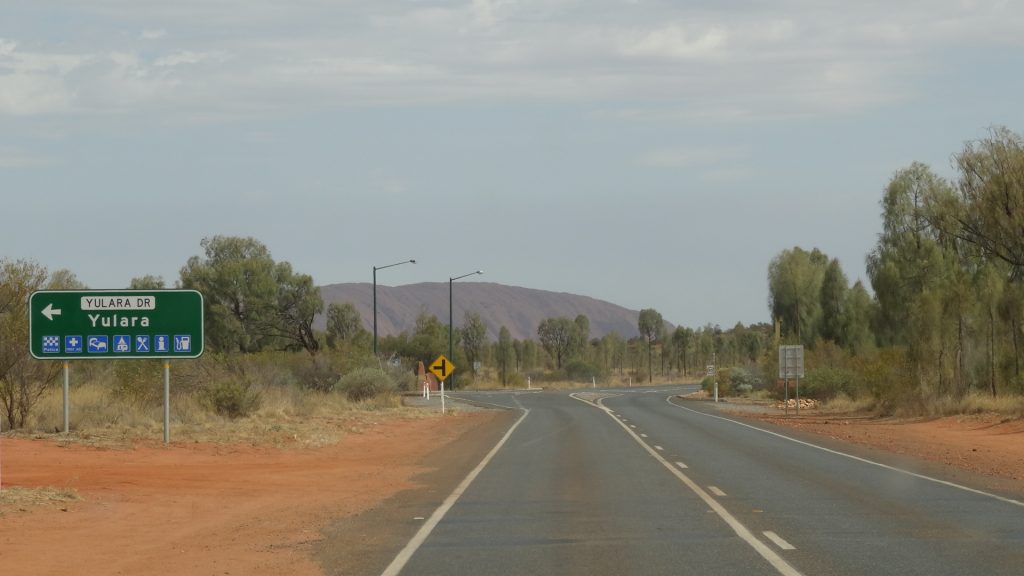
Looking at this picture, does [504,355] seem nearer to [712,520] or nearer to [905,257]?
[905,257]

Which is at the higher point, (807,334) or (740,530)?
(807,334)

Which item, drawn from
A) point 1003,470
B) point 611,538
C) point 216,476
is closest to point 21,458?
point 216,476

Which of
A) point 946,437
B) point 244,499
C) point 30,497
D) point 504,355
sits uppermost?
point 504,355

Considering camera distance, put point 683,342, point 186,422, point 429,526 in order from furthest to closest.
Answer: point 683,342 → point 186,422 → point 429,526

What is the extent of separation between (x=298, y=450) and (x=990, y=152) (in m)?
24.5

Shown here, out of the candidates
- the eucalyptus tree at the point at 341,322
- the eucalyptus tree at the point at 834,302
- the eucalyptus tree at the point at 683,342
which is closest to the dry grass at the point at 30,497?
the eucalyptus tree at the point at 834,302

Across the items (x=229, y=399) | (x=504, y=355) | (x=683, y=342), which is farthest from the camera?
(x=683, y=342)

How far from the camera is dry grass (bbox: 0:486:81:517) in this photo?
50.0ft

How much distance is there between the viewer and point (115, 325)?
85.1 feet

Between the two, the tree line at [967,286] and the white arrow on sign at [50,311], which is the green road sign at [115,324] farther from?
the tree line at [967,286]

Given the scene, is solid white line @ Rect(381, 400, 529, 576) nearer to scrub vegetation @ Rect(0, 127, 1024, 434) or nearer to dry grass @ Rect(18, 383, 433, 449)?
dry grass @ Rect(18, 383, 433, 449)

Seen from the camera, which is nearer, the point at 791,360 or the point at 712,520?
the point at 712,520

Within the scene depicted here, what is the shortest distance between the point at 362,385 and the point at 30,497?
35.6 metres

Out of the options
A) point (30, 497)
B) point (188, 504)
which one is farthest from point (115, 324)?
point (30, 497)
